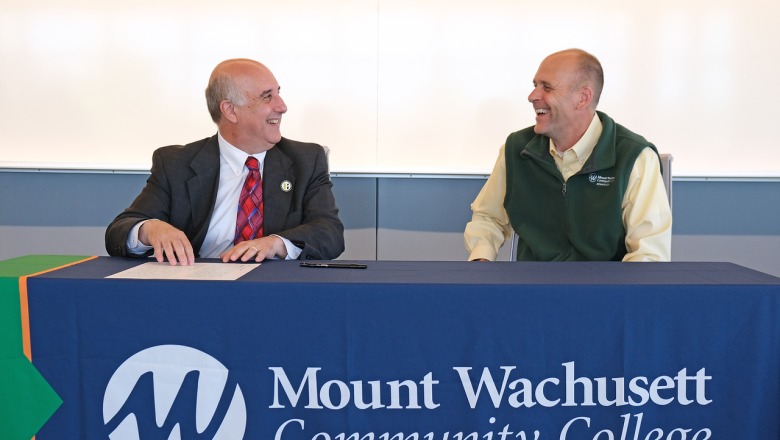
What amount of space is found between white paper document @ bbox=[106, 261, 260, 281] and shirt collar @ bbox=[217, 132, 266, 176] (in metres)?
0.69

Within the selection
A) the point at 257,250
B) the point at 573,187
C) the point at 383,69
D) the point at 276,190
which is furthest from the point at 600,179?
the point at 383,69

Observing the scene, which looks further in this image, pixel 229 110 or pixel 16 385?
pixel 229 110

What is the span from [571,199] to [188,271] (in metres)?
1.28

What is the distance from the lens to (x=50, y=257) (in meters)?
1.77

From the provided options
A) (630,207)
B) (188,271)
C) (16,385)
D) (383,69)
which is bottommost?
(16,385)

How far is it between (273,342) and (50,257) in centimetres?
69

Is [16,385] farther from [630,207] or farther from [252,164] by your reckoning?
[630,207]

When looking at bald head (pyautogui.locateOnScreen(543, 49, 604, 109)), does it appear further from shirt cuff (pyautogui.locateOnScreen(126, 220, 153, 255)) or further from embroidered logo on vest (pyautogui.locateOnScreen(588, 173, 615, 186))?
shirt cuff (pyautogui.locateOnScreen(126, 220, 153, 255))

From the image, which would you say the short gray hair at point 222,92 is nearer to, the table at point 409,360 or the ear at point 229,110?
the ear at point 229,110

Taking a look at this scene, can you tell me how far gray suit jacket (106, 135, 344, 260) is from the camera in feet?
7.39

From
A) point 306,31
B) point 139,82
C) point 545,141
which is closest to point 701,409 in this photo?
point 545,141

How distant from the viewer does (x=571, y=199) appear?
236cm

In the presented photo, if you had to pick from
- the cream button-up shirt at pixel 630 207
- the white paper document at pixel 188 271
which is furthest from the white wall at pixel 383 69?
the white paper document at pixel 188 271

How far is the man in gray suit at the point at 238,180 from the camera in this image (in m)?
2.26
